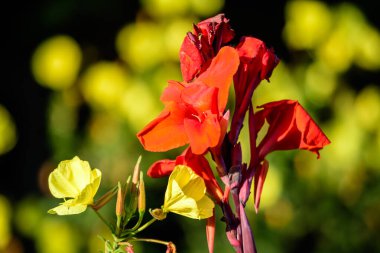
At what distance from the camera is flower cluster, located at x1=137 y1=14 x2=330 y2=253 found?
86cm

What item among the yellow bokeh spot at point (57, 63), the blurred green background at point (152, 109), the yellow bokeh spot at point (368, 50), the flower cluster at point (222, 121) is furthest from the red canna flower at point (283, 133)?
the yellow bokeh spot at point (368, 50)

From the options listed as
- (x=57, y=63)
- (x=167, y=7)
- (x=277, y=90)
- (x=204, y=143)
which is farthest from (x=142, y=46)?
(x=204, y=143)

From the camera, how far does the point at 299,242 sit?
272 centimetres

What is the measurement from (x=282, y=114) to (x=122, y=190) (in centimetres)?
22

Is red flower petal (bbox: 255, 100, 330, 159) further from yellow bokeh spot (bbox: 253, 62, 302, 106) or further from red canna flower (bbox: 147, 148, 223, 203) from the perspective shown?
yellow bokeh spot (bbox: 253, 62, 302, 106)

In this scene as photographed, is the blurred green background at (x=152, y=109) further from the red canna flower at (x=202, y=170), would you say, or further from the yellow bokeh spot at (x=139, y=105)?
the red canna flower at (x=202, y=170)

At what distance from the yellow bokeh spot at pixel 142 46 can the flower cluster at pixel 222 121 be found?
1.65m

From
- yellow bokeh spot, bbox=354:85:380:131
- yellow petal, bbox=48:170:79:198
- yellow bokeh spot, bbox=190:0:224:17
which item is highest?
yellow petal, bbox=48:170:79:198

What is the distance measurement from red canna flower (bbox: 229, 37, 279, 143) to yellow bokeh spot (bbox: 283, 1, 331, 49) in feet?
6.38

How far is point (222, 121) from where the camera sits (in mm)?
883

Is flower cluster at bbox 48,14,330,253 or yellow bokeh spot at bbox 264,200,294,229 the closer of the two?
flower cluster at bbox 48,14,330,253

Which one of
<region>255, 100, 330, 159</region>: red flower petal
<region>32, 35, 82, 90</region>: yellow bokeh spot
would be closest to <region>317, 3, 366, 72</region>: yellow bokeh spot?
<region>32, 35, 82, 90</region>: yellow bokeh spot

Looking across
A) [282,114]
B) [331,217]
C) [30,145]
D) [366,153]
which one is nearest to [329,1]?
[366,153]

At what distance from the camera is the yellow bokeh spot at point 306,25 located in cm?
284
